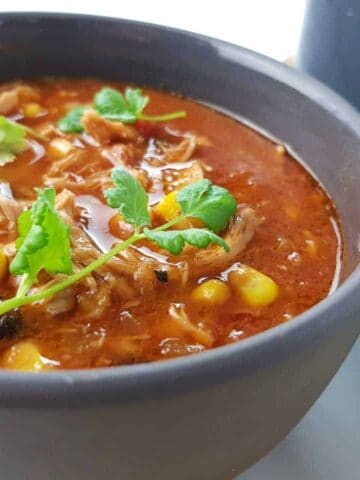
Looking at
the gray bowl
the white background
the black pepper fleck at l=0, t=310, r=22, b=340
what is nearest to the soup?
the black pepper fleck at l=0, t=310, r=22, b=340

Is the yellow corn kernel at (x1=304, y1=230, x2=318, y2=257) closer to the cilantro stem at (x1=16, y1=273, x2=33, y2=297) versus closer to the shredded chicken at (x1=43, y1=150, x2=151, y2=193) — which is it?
the shredded chicken at (x1=43, y1=150, x2=151, y2=193)

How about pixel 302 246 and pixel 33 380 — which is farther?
pixel 302 246

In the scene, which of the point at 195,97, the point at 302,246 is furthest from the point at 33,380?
the point at 195,97

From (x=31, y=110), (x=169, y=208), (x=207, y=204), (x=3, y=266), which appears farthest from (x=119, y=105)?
(x=3, y=266)

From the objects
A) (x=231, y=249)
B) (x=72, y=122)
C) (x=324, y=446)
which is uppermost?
(x=231, y=249)

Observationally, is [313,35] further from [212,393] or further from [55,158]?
[212,393]

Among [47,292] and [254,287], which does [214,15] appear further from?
[47,292]
